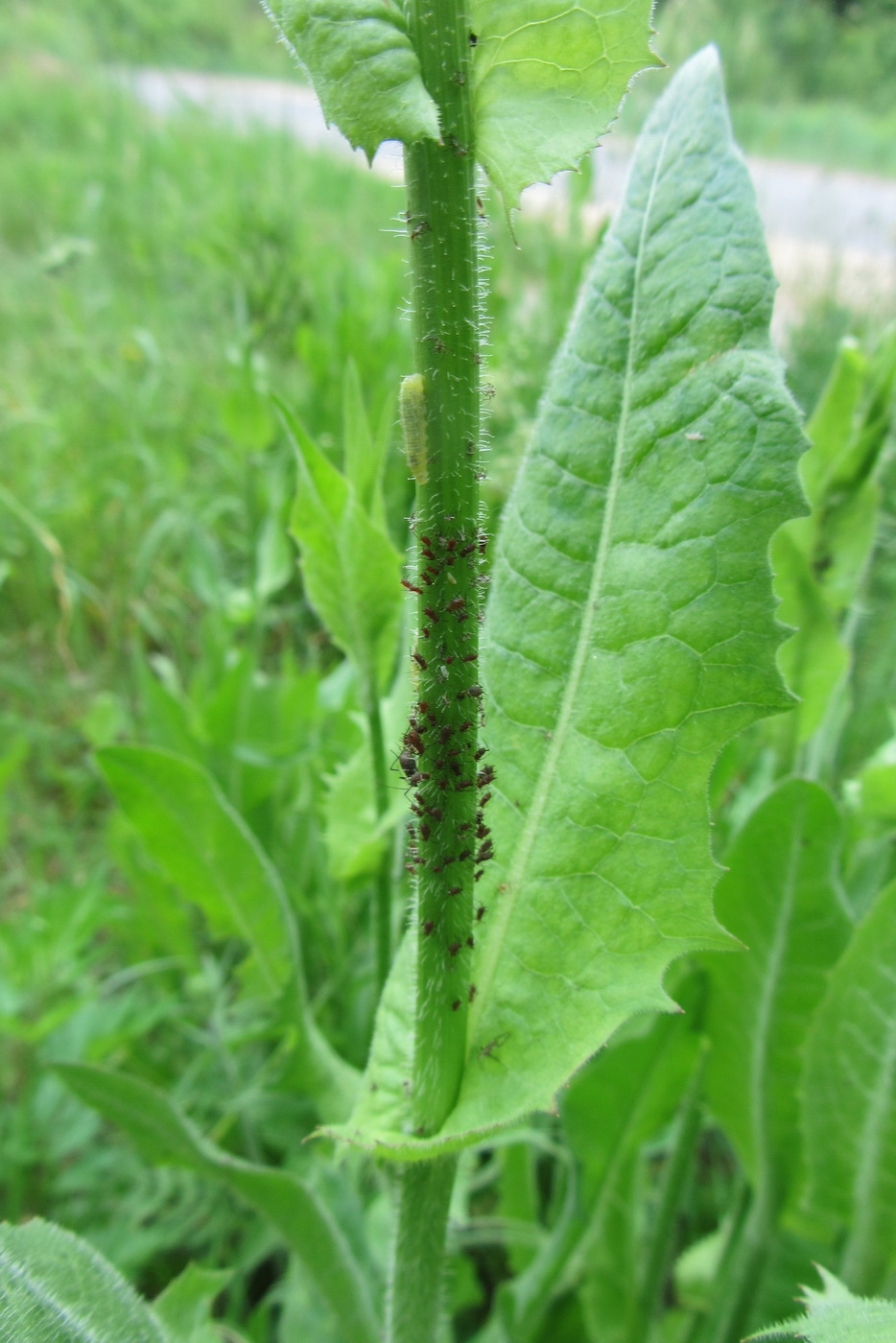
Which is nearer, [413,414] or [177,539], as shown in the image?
[413,414]

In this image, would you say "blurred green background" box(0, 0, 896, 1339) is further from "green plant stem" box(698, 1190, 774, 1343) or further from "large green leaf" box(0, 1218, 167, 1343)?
"green plant stem" box(698, 1190, 774, 1343)

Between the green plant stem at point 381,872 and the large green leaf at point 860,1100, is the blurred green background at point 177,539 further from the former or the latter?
the large green leaf at point 860,1100

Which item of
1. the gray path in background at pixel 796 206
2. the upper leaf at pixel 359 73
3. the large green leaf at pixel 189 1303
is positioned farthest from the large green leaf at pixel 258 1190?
the gray path in background at pixel 796 206

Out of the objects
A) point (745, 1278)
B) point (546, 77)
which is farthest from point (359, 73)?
point (745, 1278)

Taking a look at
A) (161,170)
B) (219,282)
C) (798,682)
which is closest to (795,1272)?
(798,682)

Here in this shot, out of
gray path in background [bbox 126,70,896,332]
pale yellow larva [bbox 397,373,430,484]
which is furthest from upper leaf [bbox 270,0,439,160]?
gray path in background [bbox 126,70,896,332]

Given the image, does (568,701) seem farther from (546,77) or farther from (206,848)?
(206,848)
